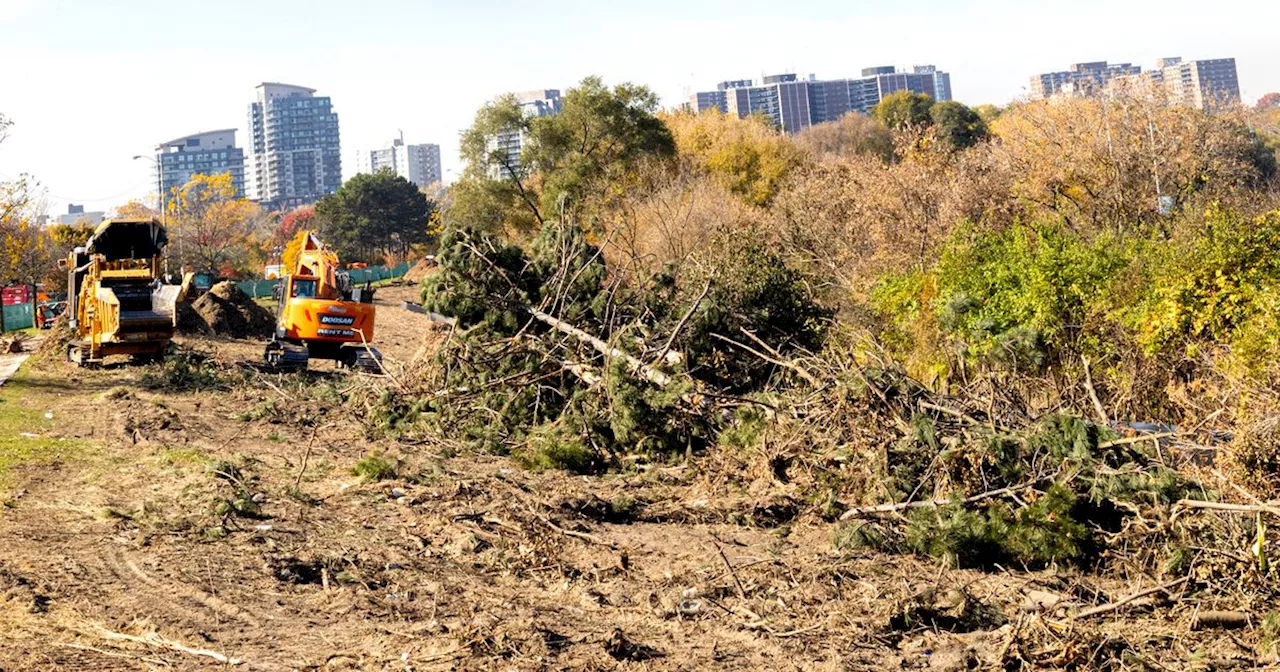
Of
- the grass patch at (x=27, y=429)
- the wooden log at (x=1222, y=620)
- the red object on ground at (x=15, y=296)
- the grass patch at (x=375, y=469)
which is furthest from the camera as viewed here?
the red object on ground at (x=15, y=296)

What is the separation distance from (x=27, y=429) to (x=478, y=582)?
9564 mm

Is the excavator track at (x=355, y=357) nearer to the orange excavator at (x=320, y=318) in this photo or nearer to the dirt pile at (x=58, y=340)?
the orange excavator at (x=320, y=318)

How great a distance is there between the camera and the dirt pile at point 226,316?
1097 inches

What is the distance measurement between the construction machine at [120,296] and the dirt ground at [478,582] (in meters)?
8.19

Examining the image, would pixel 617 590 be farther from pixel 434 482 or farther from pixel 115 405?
pixel 115 405

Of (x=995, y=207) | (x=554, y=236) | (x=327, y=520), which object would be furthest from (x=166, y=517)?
(x=995, y=207)

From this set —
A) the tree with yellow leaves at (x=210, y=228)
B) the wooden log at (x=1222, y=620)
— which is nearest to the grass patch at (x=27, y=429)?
the wooden log at (x=1222, y=620)

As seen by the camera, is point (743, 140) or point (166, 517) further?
point (743, 140)

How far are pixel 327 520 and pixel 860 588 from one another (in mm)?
4829

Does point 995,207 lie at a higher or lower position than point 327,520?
higher

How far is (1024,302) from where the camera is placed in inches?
655

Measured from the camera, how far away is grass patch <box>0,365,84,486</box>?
42.5 ft

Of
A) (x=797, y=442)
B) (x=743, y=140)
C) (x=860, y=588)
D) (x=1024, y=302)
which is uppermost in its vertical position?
(x=743, y=140)

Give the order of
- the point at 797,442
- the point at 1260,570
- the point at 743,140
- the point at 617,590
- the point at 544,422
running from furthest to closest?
the point at 743,140 < the point at 544,422 < the point at 797,442 < the point at 617,590 < the point at 1260,570
